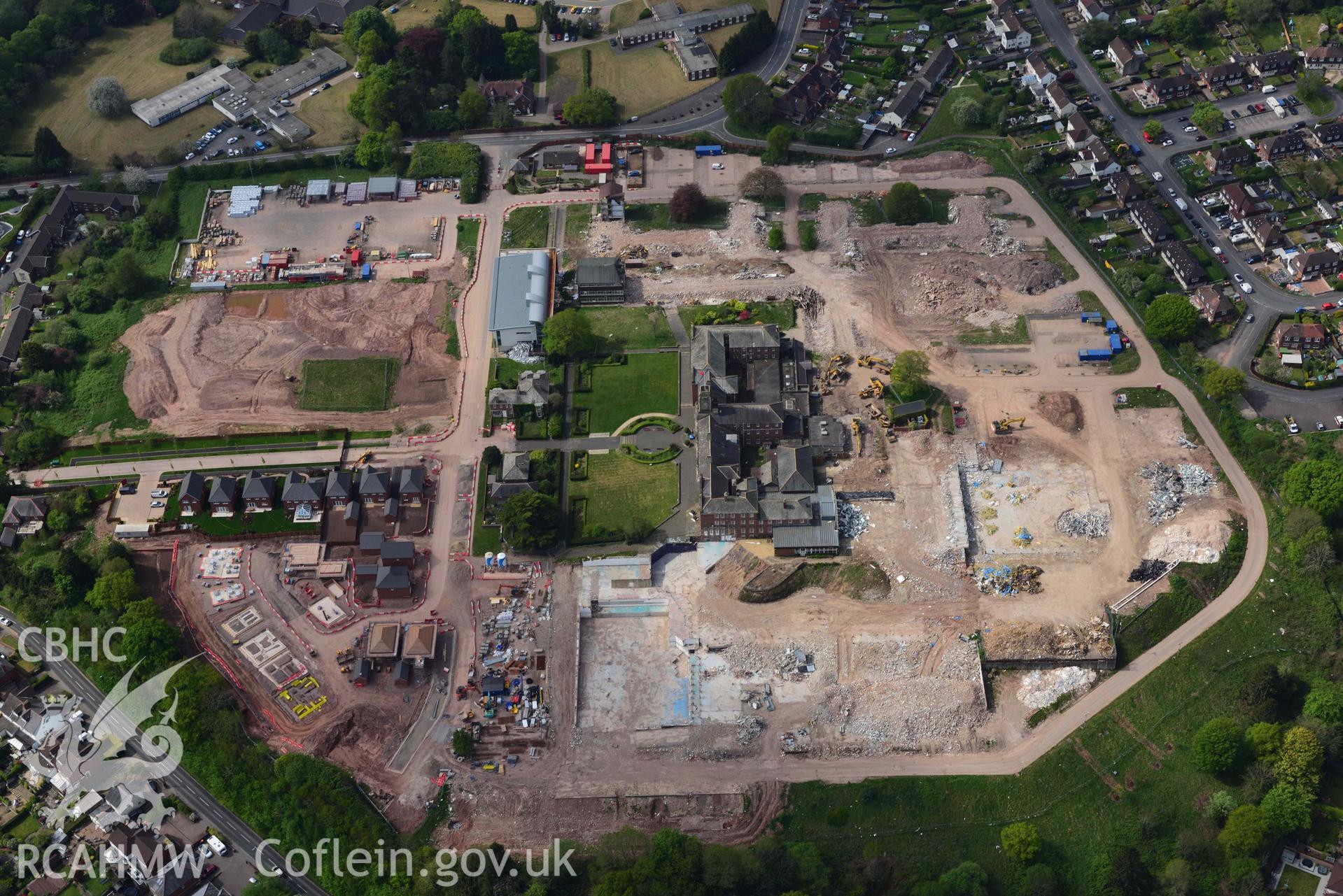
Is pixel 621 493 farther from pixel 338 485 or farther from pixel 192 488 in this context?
pixel 192 488

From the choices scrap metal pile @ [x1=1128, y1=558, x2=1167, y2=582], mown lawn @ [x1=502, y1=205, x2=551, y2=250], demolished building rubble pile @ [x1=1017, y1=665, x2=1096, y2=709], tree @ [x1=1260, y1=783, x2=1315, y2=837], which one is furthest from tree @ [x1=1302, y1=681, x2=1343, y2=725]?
mown lawn @ [x1=502, y1=205, x2=551, y2=250]

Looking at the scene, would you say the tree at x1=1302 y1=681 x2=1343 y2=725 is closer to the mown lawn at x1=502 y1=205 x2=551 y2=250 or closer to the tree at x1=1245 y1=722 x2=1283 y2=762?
the tree at x1=1245 y1=722 x2=1283 y2=762

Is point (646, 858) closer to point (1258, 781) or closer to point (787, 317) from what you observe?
point (1258, 781)

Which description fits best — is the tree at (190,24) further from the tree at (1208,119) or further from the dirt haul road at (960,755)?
the tree at (1208,119)

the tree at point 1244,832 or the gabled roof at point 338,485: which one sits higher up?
the gabled roof at point 338,485

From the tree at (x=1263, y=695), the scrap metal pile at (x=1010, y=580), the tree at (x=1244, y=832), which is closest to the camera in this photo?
the tree at (x=1244, y=832)

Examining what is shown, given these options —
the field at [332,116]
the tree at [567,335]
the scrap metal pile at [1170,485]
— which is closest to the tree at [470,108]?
the field at [332,116]

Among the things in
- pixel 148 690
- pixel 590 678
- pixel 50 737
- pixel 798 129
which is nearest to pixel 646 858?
pixel 590 678
